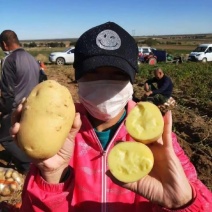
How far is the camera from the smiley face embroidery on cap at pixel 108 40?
5.47ft

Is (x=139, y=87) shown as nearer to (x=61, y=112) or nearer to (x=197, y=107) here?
(x=197, y=107)

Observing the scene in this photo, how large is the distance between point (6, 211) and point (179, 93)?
981 cm

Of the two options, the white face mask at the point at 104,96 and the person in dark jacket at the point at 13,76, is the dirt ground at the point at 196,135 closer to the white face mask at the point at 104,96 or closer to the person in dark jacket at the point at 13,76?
the person in dark jacket at the point at 13,76

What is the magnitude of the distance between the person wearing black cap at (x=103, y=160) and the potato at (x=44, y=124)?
2.0 inches

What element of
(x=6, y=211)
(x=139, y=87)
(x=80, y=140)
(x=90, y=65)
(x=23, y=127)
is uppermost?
(x=90, y=65)

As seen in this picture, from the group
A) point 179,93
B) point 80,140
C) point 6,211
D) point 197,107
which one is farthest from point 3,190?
point 179,93

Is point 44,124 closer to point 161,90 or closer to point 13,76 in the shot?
point 13,76

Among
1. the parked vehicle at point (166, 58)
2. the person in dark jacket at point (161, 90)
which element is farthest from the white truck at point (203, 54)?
the person in dark jacket at point (161, 90)

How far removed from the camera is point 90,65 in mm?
1657

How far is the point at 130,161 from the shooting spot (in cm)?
146

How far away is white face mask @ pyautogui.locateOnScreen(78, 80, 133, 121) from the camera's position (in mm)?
1812

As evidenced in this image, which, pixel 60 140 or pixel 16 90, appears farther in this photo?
pixel 16 90

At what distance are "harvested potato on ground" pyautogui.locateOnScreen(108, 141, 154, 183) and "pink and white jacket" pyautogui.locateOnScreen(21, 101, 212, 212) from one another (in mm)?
227

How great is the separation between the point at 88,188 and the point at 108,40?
819 millimetres
